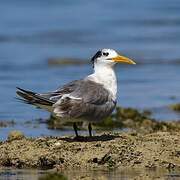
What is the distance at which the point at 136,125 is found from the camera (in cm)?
1292

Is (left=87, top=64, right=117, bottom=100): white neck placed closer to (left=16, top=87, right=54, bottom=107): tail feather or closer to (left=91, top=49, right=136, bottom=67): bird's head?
(left=91, top=49, right=136, bottom=67): bird's head

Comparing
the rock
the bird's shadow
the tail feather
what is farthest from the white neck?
the rock

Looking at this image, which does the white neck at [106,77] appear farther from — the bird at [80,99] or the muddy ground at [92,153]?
the muddy ground at [92,153]

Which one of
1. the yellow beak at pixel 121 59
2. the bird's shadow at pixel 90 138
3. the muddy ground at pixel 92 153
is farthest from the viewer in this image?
the yellow beak at pixel 121 59

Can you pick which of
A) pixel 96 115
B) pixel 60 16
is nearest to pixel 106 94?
Answer: pixel 96 115

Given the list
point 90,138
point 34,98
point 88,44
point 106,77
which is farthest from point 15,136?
point 88,44

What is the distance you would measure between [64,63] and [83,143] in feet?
29.9

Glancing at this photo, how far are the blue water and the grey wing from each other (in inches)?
87.1

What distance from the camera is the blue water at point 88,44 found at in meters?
15.1

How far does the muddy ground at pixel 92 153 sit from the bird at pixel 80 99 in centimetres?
31

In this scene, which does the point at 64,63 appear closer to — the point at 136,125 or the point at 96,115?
the point at 136,125

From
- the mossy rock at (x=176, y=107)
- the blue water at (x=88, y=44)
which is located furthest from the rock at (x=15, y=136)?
the mossy rock at (x=176, y=107)

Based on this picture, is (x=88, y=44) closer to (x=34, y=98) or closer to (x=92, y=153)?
(x=34, y=98)

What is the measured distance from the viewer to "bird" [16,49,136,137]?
33.6 feet
